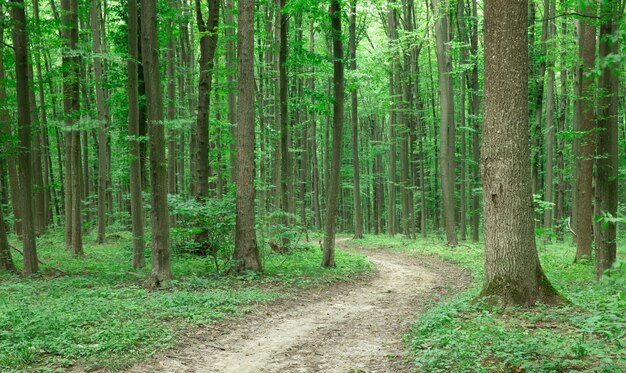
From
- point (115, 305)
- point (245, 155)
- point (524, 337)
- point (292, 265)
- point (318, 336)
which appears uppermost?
point (245, 155)

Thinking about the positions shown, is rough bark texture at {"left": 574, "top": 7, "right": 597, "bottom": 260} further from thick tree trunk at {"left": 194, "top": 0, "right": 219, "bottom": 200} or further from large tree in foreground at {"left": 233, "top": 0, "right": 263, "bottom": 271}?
thick tree trunk at {"left": 194, "top": 0, "right": 219, "bottom": 200}

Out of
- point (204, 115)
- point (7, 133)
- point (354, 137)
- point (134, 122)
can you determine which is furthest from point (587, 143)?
point (7, 133)

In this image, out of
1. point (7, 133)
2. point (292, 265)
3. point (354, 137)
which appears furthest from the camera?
point (354, 137)

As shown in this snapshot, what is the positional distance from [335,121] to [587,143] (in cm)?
649

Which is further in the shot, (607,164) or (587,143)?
(587,143)

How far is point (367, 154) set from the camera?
4022 cm

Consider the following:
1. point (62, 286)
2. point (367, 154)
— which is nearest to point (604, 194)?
point (62, 286)

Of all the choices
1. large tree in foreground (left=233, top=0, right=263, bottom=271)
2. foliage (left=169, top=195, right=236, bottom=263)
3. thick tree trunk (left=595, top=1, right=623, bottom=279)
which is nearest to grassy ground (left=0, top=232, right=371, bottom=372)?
foliage (left=169, top=195, right=236, bottom=263)

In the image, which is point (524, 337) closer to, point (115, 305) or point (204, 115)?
point (115, 305)

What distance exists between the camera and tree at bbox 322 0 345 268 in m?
12.7

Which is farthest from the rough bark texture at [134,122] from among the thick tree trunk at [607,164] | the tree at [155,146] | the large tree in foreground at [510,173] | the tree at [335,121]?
the thick tree trunk at [607,164]

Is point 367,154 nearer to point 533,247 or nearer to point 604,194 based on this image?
point 604,194

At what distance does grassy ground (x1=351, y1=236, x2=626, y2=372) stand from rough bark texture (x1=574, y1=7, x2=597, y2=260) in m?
4.21

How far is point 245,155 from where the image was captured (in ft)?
36.4
